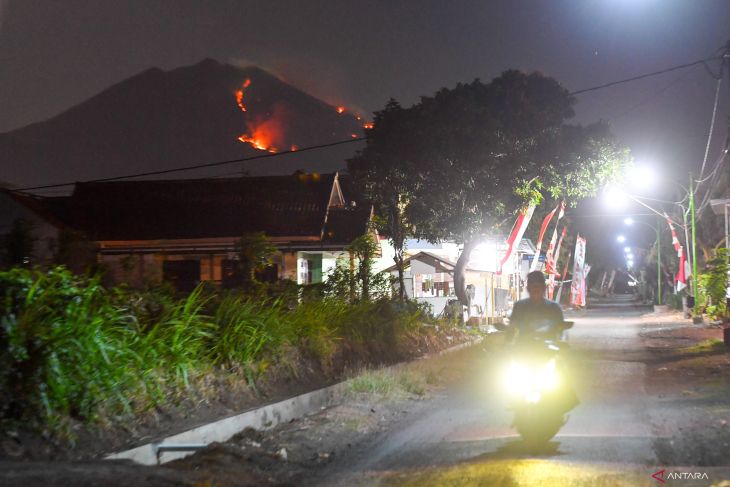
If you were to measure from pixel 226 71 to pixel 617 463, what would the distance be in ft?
219

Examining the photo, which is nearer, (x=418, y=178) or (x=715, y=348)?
(x=715, y=348)

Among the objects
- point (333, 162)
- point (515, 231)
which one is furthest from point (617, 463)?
point (333, 162)

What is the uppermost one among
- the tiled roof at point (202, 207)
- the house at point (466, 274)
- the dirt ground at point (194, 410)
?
the tiled roof at point (202, 207)

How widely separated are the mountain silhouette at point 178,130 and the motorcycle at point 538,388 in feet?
123

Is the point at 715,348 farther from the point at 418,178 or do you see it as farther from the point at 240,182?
the point at 240,182

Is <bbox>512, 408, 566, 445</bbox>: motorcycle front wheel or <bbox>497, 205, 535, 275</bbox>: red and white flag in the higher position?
<bbox>497, 205, 535, 275</bbox>: red and white flag

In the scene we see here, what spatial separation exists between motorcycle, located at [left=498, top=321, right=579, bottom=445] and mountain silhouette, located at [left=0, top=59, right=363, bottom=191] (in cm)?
3747

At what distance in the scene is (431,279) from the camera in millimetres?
47562

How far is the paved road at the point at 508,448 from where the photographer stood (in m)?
6.81

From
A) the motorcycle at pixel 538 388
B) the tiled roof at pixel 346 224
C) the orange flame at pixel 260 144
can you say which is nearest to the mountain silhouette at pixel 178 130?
the orange flame at pixel 260 144

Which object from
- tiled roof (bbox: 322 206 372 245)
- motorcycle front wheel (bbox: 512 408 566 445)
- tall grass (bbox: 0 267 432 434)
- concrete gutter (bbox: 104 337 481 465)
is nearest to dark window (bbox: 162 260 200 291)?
tiled roof (bbox: 322 206 372 245)

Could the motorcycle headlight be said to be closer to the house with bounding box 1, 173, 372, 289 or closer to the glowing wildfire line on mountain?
the house with bounding box 1, 173, 372, 289

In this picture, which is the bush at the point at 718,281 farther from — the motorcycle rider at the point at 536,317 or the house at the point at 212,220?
the motorcycle rider at the point at 536,317

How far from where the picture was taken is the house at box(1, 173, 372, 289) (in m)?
29.4
